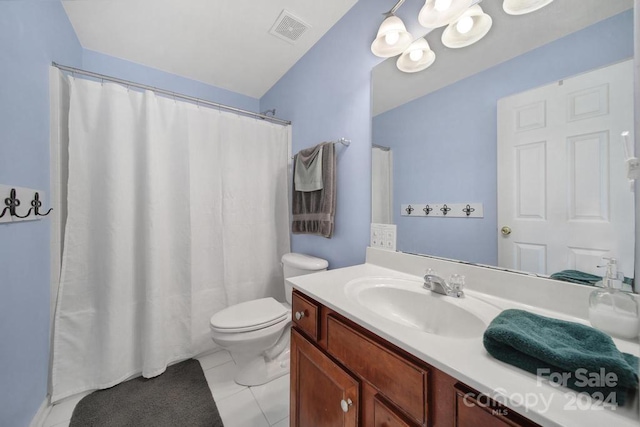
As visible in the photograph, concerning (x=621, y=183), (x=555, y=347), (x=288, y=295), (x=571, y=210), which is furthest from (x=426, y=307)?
(x=288, y=295)

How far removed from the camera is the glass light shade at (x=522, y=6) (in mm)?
731

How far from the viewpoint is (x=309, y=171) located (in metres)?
1.62

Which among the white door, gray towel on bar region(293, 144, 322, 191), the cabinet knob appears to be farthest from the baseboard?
the white door

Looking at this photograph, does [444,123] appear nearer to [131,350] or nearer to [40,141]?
[40,141]

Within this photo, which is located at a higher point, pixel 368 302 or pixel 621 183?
pixel 621 183

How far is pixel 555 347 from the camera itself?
0.43m

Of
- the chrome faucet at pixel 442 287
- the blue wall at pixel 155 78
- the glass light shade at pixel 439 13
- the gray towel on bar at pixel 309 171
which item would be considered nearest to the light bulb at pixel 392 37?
the glass light shade at pixel 439 13

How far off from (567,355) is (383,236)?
82cm

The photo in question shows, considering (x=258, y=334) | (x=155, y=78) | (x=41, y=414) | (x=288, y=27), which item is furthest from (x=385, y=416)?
(x=155, y=78)

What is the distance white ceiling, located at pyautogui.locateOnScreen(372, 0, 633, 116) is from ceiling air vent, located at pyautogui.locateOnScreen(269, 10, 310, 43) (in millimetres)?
698

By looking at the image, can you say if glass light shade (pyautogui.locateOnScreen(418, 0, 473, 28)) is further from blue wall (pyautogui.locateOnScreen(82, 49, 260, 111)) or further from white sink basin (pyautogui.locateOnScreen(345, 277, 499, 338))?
blue wall (pyautogui.locateOnScreen(82, 49, 260, 111))

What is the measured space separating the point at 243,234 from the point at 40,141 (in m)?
1.15

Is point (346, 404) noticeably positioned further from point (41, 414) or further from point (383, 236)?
point (41, 414)

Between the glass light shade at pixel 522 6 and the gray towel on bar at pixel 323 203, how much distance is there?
926 mm
